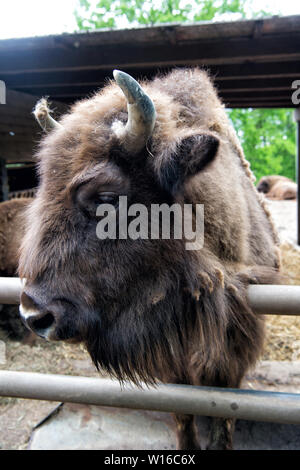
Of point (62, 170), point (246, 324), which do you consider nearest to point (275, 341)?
point (246, 324)

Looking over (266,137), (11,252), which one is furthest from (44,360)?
(266,137)

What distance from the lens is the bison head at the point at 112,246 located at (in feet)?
5.64

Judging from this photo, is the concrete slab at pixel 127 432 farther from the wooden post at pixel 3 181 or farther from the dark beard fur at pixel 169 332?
the wooden post at pixel 3 181

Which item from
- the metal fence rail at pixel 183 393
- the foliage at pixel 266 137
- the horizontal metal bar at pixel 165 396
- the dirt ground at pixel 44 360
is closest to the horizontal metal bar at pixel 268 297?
the metal fence rail at pixel 183 393

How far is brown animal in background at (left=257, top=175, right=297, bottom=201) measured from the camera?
626 inches

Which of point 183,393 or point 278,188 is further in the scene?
point 278,188

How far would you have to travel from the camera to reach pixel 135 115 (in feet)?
5.64

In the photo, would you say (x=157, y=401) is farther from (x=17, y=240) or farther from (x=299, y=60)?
(x=299, y=60)

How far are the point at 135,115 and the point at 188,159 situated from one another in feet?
1.04

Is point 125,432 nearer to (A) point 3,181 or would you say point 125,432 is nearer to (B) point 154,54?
(B) point 154,54

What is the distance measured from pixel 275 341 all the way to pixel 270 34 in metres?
3.42

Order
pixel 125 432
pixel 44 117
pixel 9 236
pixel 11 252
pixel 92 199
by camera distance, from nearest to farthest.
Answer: pixel 92 199 → pixel 44 117 → pixel 125 432 → pixel 11 252 → pixel 9 236

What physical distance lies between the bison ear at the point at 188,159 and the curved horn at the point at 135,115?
0.18 metres

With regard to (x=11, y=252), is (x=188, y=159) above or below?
above
